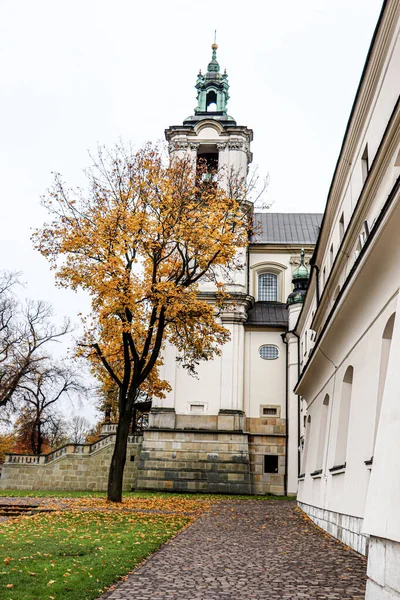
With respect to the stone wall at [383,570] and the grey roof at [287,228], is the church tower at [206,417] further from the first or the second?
the stone wall at [383,570]

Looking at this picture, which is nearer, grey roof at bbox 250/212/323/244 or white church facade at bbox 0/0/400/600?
white church facade at bbox 0/0/400/600

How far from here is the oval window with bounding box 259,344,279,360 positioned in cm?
3428

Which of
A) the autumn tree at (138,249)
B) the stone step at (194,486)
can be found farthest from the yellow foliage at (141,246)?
the stone step at (194,486)

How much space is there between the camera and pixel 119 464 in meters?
17.8

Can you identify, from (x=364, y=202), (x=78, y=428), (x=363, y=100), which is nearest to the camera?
(x=364, y=202)

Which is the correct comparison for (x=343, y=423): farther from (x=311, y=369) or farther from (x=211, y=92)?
(x=211, y=92)

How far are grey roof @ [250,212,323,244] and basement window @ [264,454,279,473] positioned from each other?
13.5m

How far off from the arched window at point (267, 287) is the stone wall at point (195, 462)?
10.1 metres

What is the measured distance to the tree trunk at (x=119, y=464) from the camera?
1755cm

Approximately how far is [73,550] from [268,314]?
1099 inches

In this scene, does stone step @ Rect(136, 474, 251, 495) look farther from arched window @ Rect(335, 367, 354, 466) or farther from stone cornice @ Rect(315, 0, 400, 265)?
arched window @ Rect(335, 367, 354, 466)

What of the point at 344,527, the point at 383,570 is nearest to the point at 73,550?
the point at 344,527

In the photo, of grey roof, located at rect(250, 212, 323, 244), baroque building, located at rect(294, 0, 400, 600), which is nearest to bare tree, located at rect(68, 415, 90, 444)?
grey roof, located at rect(250, 212, 323, 244)

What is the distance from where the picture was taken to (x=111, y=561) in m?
7.63
